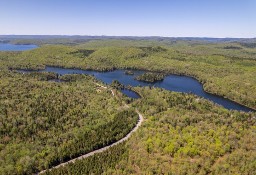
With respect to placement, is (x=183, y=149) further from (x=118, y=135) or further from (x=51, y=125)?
(x=51, y=125)

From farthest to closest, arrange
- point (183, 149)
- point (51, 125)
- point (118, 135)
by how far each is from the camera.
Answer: point (51, 125) < point (118, 135) < point (183, 149)

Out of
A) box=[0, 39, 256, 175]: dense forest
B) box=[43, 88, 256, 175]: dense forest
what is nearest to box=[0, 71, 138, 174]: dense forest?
box=[0, 39, 256, 175]: dense forest

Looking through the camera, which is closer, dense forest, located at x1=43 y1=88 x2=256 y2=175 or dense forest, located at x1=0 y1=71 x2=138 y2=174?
dense forest, located at x1=43 y1=88 x2=256 y2=175

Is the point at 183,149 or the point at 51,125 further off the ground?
the point at 51,125

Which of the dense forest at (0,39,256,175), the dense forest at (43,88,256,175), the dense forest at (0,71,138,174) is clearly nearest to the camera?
the dense forest at (43,88,256,175)

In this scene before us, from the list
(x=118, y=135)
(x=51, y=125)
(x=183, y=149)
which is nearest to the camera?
(x=183, y=149)

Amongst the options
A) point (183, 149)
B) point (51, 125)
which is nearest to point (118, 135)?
point (183, 149)

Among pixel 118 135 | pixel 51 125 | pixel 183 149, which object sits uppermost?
pixel 51 125

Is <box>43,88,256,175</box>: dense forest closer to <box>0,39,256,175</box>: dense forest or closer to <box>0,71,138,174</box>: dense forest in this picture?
<box>0,39,256,175</box>: dense forest

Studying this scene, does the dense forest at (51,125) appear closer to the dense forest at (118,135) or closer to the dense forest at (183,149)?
the dense forest at (118,135)

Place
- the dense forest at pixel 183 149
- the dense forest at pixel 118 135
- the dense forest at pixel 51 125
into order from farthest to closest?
1. the dense forest at pixel 51 125
2. the dense forest at pixel 118 135
3. the dense forest at pixel 183 149

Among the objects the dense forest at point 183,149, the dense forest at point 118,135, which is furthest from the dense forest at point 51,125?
the dense forest at point 183,149

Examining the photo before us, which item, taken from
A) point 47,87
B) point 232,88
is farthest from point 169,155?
point 232,88
